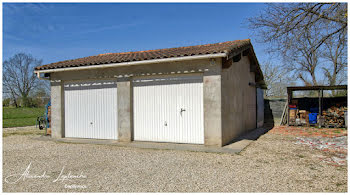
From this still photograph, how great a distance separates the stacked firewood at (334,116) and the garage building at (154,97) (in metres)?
6.78

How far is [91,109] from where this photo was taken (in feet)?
29.8

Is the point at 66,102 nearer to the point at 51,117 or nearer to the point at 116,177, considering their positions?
the point at 51,117

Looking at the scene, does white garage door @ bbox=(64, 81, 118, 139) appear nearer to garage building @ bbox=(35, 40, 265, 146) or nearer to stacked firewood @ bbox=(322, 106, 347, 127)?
garage building @ bbox=(35, 40, 265, 146)

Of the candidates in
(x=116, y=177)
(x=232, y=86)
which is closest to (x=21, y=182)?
(x=116, y=177)

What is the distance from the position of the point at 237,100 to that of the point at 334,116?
7902mm

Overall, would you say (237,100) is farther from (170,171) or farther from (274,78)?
(274,78)

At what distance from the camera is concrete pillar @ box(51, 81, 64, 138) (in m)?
9.44

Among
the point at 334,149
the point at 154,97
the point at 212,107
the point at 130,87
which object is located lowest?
the point at 334,149

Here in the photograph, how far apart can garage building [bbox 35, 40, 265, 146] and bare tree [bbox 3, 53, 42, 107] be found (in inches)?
1160

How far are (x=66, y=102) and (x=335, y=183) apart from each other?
28.9ft
